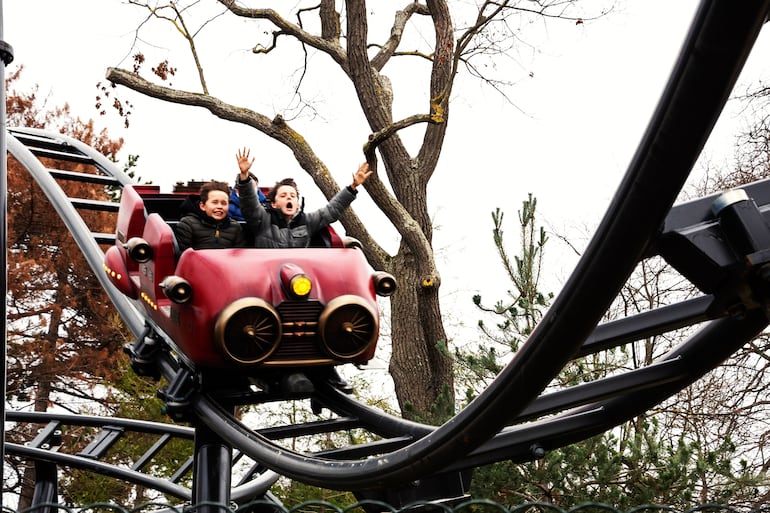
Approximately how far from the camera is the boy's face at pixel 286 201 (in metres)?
3.58

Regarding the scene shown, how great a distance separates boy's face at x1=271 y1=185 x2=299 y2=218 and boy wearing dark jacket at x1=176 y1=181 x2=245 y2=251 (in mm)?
183

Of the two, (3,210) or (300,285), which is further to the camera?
(300,285)

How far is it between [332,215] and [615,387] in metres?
1.96

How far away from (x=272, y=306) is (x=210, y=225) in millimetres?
681

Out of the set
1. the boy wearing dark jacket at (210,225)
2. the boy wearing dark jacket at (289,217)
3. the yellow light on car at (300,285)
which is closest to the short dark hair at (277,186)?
the boy wearing dark jacket at (289,217)

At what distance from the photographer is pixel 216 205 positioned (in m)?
3.45

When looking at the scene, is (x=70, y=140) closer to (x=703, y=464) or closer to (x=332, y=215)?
(x=332, y=215)

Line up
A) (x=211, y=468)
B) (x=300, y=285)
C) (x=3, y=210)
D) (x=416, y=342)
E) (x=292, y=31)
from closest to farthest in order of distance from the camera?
(x=3, y=210)
(x=300, y=285)
(x=211, y=468)
(x=416, y=342)
(x=292, y=31)

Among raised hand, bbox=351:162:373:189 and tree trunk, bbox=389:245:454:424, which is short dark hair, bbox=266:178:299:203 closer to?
raised hand, bbox=351:162:373:189

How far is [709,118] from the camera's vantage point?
3.38 feet

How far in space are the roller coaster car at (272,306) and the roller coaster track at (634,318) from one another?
270mm

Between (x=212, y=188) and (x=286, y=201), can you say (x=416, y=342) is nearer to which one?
(x=286, y=201)

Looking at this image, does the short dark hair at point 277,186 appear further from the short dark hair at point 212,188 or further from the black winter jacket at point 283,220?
the short dark hair at point 212,188

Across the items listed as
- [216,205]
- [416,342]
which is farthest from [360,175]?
[416,342]
